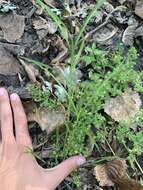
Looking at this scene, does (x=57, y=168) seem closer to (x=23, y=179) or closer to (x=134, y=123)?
(x=23, y=179)

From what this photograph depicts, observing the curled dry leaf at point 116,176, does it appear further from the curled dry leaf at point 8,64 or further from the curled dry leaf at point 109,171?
the curled dry leaf at point 8,64

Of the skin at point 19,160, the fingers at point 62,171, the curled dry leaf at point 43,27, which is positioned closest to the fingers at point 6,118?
the skin at point 19,160

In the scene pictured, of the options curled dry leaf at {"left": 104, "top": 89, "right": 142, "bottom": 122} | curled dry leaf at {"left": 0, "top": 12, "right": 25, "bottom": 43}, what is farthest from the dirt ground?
curled dry leaf at {"left": 104, "top": 89, "right": 142, "bottom": 122}

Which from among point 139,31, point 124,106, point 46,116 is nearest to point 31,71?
point 46,116

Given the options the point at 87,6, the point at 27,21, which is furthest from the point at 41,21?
the point at 87,6

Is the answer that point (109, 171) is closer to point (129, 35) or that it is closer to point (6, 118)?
point (6, 118)
